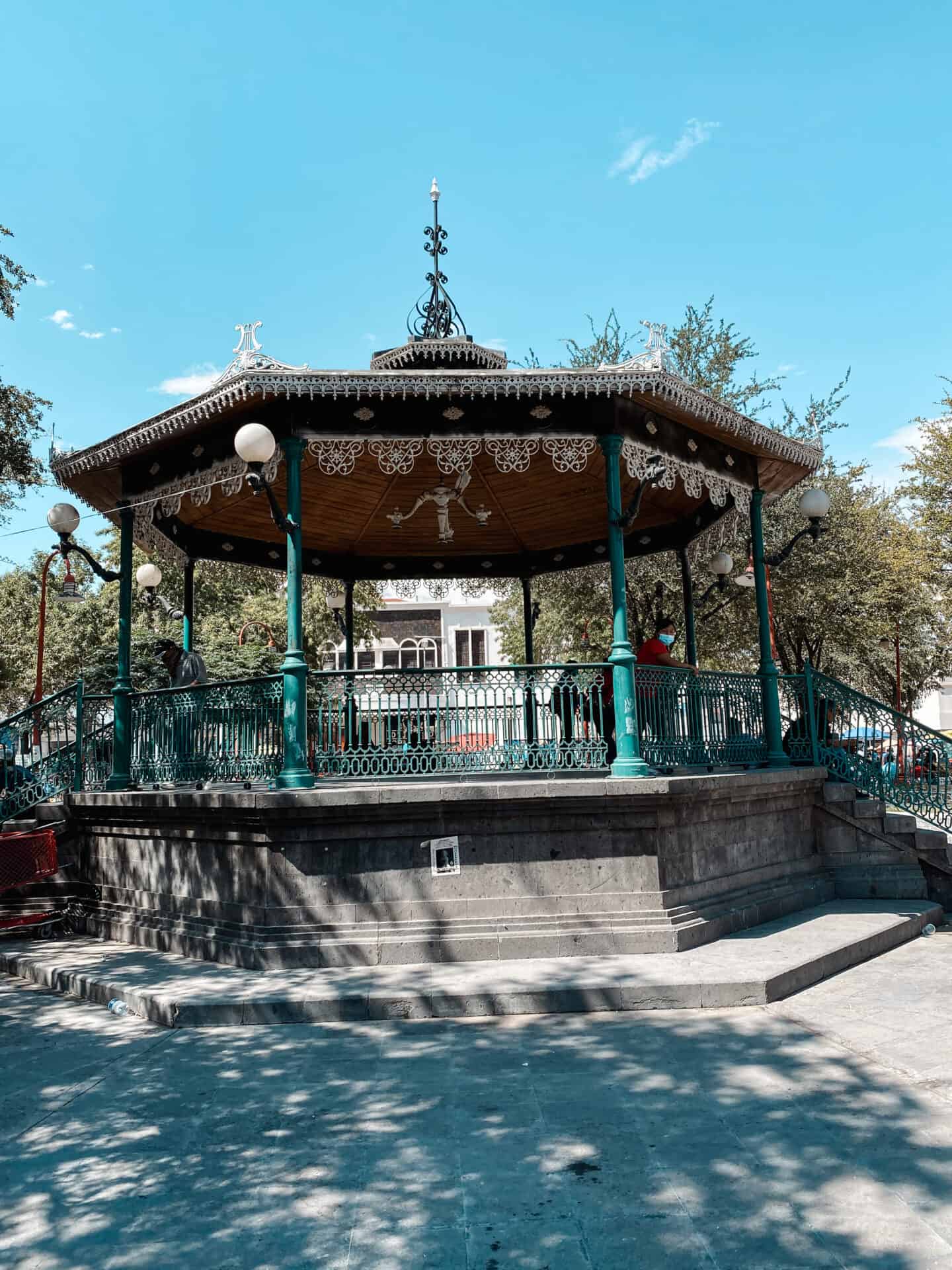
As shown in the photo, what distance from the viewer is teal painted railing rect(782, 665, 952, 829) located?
10.4 m

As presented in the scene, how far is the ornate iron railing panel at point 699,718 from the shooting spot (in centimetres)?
900

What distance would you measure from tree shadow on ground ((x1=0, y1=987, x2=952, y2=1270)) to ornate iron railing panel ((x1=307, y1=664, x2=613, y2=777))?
2604 millimetres

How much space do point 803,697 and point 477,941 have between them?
5.61 metres

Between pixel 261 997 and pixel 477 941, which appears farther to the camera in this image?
pixel 477 941

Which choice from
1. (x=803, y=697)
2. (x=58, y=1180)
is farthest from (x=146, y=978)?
(x=803, y=697)

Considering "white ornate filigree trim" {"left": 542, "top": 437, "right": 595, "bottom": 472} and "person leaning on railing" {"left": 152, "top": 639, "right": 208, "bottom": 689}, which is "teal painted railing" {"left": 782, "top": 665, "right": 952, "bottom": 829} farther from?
"person leaning on railing" {"left": 152, "top": 639, "right": 208, "bottom": 689}

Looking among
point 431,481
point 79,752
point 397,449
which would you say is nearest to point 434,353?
point 431,481

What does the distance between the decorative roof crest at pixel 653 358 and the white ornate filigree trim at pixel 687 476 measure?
77 centimetres

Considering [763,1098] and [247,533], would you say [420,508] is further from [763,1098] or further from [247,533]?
[763,1098]

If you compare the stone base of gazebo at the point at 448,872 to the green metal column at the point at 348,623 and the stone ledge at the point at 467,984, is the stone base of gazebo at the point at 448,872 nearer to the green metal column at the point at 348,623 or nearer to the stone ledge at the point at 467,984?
the stone ledge at the point at 467,984

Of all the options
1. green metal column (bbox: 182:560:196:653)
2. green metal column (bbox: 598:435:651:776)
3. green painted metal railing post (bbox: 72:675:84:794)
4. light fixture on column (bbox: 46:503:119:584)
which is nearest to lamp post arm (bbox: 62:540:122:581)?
light fixture on column (bbox: 46:503:119:584)

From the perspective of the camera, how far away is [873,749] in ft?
38.3

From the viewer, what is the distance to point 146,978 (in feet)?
24.9

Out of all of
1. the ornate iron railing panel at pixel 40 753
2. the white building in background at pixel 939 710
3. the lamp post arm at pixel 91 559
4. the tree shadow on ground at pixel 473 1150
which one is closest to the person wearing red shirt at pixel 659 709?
the tree shadow on ground at pixel 473 1150
